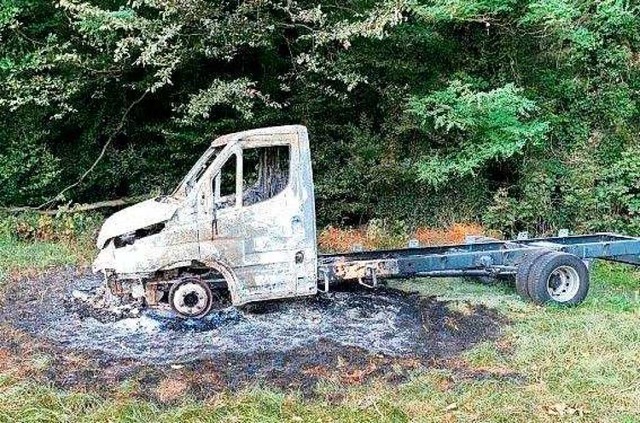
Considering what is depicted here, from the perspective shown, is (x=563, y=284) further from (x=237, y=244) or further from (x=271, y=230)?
(x=237, y=244)

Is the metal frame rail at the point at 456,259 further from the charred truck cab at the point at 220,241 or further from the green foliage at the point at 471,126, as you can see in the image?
the green foliage at the point at 471,126

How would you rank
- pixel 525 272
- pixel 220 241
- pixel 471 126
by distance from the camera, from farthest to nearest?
1. pixel 471 126
2. pixel 525 272
3. pixel 220 241

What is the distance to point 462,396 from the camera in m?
5.13

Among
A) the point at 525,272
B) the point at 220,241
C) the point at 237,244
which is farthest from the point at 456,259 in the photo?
the point at 220,241

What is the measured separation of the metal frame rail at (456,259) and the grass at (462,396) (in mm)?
1381

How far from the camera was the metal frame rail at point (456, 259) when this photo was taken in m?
7.32

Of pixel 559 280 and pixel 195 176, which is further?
pixel 559 280

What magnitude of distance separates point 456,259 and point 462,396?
274 centimetres

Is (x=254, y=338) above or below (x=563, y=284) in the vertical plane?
below

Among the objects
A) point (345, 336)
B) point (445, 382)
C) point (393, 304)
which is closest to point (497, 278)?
point (393, 304)

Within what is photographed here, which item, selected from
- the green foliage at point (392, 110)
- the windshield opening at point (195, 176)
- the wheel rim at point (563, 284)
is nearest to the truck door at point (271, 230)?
the windshield opening at point (195, 176)

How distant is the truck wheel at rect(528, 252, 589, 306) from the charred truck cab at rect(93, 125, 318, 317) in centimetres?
245

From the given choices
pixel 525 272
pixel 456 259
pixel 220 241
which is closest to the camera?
pixel 220 241

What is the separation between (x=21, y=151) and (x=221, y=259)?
7.02 m
